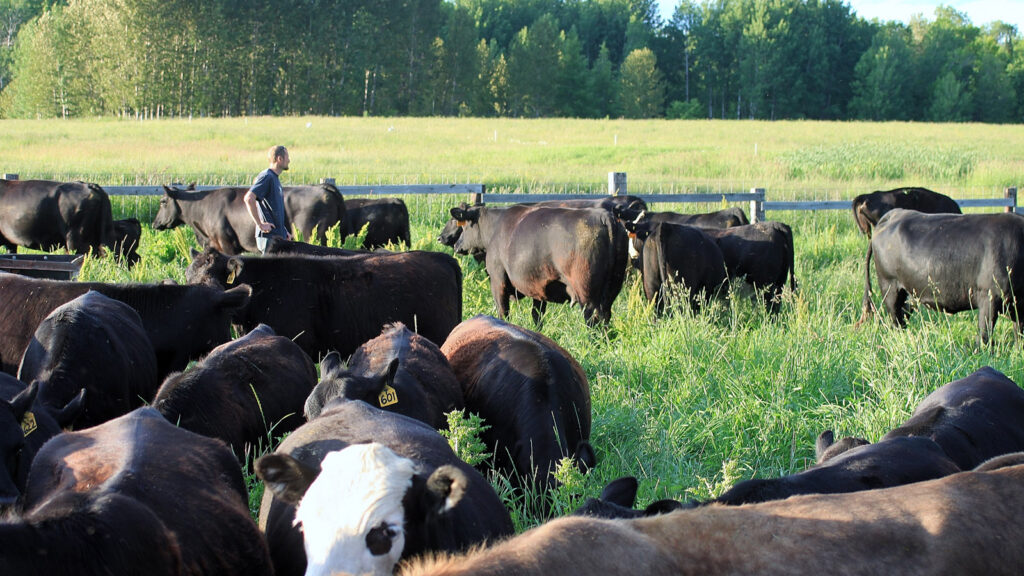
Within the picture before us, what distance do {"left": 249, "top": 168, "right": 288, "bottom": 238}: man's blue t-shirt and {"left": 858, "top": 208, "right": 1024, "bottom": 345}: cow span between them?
6436 millimetres

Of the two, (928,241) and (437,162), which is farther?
(437,162)

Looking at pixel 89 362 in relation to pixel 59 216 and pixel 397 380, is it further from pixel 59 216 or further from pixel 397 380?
pixel 59 216

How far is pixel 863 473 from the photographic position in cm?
407

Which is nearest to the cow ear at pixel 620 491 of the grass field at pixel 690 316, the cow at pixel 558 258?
the grass field at pixel 690 316

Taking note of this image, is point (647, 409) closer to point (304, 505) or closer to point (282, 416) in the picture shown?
point (282, 416)

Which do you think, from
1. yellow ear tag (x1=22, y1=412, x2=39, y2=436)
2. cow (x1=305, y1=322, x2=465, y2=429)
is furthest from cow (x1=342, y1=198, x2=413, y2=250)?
yellow ear tag (x1=22, y1=412, x2=39, y2=436)

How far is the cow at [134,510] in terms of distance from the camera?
2.79m

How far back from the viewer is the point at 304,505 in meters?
3.03

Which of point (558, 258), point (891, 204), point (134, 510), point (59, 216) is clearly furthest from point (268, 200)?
point (891, 204)

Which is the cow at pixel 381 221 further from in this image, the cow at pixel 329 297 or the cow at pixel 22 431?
the cow at pixel 22 431

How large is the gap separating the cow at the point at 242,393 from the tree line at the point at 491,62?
67276 millimetres

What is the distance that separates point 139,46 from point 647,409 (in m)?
69.2

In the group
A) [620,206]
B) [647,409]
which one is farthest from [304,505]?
[620,206]

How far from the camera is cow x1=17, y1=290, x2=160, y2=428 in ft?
18.3
